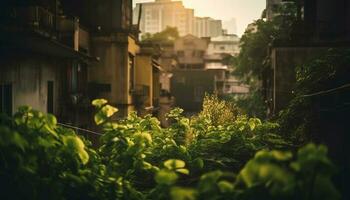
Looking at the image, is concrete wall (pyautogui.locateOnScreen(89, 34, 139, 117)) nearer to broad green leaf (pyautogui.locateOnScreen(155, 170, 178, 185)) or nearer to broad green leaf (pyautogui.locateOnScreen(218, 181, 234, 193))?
broad green leaf (pyautogui.locateOnScreen(155, 170, 178, 185))

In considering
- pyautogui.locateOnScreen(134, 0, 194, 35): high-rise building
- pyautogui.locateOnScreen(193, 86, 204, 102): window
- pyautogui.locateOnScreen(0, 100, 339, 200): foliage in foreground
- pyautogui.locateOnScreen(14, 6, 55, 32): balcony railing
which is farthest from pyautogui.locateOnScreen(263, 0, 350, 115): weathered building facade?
pyautogui.locateOnScreen(134, 0, 194, 35): high-rise building

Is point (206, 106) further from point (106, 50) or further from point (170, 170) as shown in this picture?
point (170, 170)

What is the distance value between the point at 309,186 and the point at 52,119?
323 centimetres

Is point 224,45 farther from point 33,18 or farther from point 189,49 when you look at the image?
point 33,18

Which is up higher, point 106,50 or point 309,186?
point 106,50

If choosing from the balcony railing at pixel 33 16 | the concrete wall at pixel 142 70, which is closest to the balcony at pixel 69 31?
the balcony railing at pixel 33 16

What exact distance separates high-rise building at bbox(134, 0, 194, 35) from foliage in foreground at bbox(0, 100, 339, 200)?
129763 millimetres

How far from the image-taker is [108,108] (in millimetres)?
5895

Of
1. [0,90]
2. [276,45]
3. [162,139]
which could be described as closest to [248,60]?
[276,45]

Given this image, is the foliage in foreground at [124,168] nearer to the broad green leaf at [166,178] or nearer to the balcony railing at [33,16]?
the broad green leaf at [166,178]

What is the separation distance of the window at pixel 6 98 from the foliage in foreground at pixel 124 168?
675 cm

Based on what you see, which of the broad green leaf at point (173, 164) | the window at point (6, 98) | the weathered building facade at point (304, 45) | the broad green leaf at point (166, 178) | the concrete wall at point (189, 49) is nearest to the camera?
the broad green leaf at point (166, 178)

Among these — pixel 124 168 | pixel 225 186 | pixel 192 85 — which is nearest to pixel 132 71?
pixel 124 168

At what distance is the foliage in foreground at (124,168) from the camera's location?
3.72m
